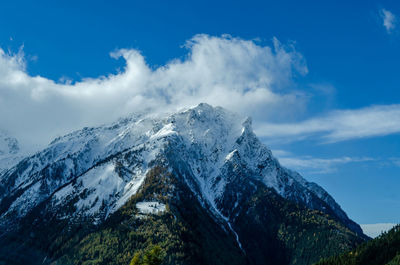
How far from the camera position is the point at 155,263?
5108 inches
